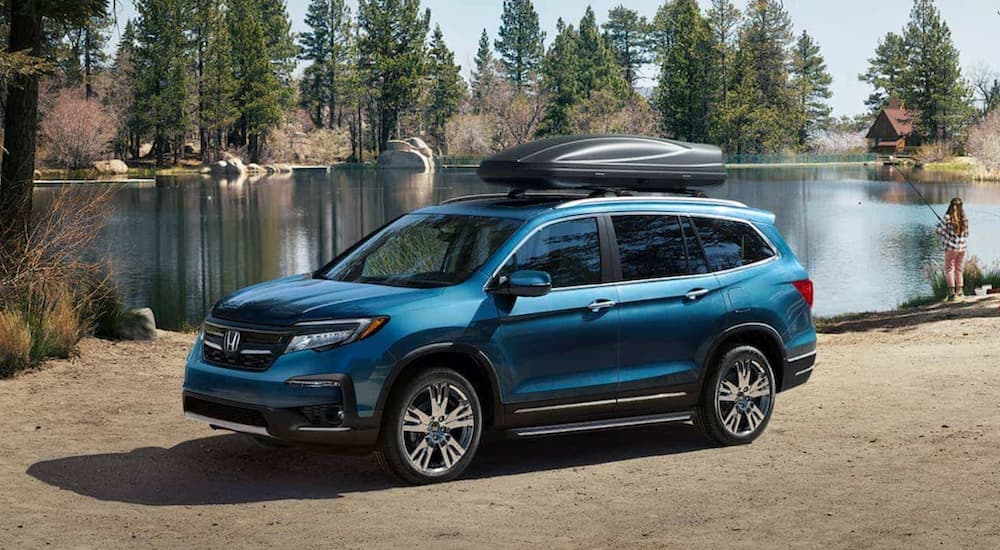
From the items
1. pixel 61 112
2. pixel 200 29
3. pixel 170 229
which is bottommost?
pixel 170 229

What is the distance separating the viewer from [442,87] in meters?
136

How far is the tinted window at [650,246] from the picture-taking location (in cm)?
932

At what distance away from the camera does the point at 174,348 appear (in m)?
15.2

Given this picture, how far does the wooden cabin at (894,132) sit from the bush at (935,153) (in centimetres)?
521

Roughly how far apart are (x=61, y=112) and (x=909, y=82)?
76.4m

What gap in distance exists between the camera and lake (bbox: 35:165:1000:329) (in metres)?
32.6

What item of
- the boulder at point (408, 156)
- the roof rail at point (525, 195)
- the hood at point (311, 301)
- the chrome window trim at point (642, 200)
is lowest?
the hood at point (311, 301)

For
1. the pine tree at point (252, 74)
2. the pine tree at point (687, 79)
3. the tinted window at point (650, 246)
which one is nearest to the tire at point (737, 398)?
the tinted window at point (650, 246)

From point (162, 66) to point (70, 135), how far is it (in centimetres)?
1439

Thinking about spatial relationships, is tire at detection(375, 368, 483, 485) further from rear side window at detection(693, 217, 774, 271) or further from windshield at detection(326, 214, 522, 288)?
rear side window at detection(693, 217, 774, 271)

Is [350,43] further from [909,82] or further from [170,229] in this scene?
[170,229]

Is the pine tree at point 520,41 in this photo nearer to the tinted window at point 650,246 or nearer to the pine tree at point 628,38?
the pine tree at point 628,38

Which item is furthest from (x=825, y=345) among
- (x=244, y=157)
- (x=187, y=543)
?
(x=244, y=157)

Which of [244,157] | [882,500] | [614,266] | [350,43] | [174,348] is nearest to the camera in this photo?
[882,500]
